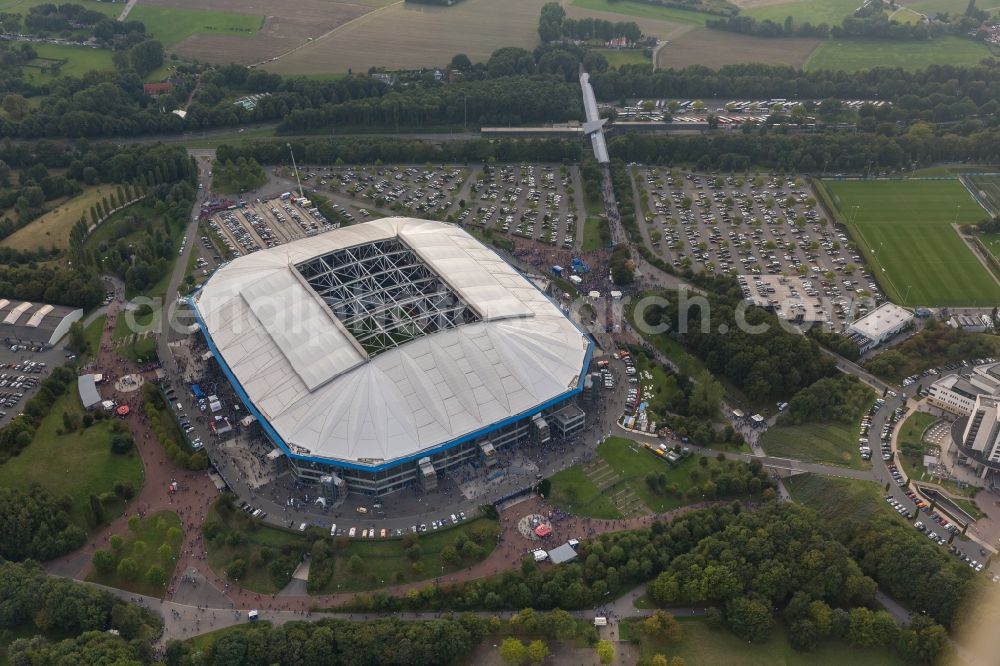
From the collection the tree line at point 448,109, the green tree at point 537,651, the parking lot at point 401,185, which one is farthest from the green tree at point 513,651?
the tree line at point 448,109

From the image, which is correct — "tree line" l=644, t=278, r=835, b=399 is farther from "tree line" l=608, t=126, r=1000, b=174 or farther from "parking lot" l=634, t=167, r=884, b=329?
"tree line" l=608, t=126, r=1000, b=174

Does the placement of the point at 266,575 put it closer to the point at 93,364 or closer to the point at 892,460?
the point at 93,364

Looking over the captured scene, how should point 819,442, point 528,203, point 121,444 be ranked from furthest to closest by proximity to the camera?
point 528,203 < point 819,442 < point 121,444

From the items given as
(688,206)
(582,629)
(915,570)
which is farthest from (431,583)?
(688,206)

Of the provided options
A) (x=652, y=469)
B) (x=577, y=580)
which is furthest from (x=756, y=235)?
(x=577, y=580)

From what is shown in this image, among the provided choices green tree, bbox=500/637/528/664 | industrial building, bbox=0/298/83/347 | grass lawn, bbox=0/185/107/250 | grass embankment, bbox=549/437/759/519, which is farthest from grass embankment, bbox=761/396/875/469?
grass lawn, bbox=0/185/107/250

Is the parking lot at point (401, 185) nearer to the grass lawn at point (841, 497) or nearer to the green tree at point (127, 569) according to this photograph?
the green tree at point (127, 569)

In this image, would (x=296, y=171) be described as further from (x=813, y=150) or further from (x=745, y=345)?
(x=813, y=150)
